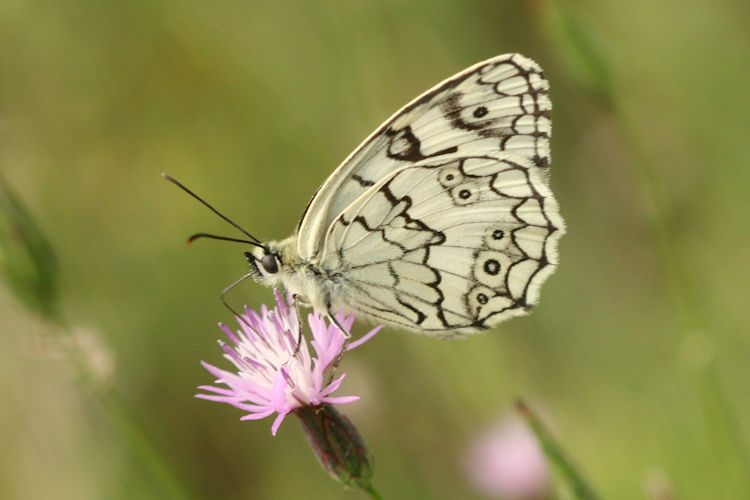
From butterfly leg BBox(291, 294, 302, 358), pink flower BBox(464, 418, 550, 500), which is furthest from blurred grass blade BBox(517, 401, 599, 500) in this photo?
pink flower BBox(464, 418, 550, 500)

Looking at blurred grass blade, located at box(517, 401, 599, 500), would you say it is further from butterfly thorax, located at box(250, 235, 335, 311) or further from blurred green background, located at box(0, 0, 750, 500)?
blurred green background, located at box(0, 0, 750, 500)

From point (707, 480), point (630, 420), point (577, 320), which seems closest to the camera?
point (707, 480)

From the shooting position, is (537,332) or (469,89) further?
(537,332)

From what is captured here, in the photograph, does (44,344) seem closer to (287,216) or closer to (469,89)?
(469,89)

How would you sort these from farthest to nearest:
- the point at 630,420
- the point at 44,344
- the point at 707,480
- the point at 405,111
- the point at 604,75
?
the point at 630,420 → the point at 707,480 → the point at 604,75 → the point at 44,344 → the point at 405,111

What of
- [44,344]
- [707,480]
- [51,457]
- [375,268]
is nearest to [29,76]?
[51,457]

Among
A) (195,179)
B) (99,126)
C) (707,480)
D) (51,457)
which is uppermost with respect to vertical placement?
(99,126)
